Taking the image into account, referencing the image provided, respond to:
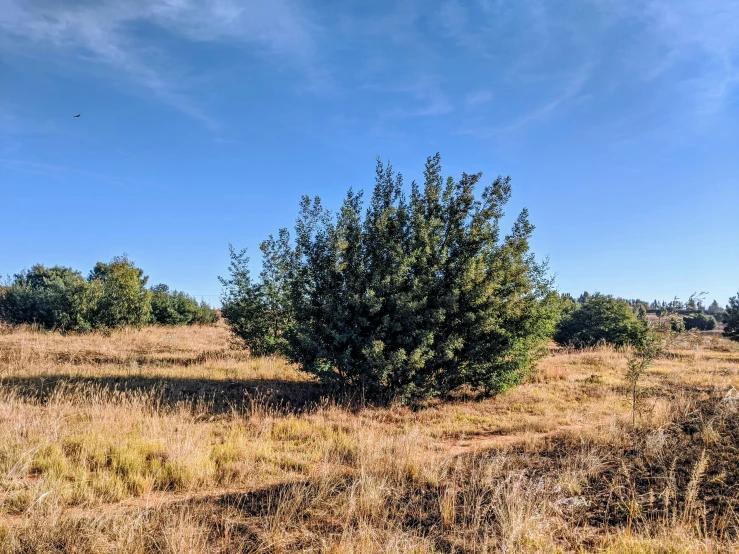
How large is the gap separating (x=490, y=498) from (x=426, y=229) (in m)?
6.44

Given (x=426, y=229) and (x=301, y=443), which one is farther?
(x=426, y=229)

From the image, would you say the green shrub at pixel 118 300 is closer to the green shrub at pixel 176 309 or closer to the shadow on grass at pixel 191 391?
the green shrub at pixel 176 309

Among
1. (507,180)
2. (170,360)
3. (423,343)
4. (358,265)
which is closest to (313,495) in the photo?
(423,343)

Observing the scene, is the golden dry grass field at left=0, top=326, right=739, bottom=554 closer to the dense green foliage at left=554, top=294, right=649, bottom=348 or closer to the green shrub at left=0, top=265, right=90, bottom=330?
the green shrub at left=0, top=265, right=90, bottom=330

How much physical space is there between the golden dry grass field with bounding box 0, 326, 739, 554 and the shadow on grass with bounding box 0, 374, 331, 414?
9cm

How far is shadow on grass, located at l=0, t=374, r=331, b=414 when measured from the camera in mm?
9258

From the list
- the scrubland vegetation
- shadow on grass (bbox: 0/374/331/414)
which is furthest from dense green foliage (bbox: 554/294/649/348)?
shadow on grass (bbox: 0/374/331/414)

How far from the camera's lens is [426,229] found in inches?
394

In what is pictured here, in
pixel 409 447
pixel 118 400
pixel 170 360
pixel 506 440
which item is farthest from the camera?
pixel 170 360

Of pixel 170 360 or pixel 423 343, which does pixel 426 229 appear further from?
pixel 170 360

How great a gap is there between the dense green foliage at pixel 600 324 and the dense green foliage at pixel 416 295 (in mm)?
15208

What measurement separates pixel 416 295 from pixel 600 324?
72.7ft

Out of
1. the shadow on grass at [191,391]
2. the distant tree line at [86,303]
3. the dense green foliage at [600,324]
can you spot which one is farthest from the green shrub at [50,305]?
the dense green foliage at [600,324]

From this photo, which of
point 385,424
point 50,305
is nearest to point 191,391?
point 385,424
